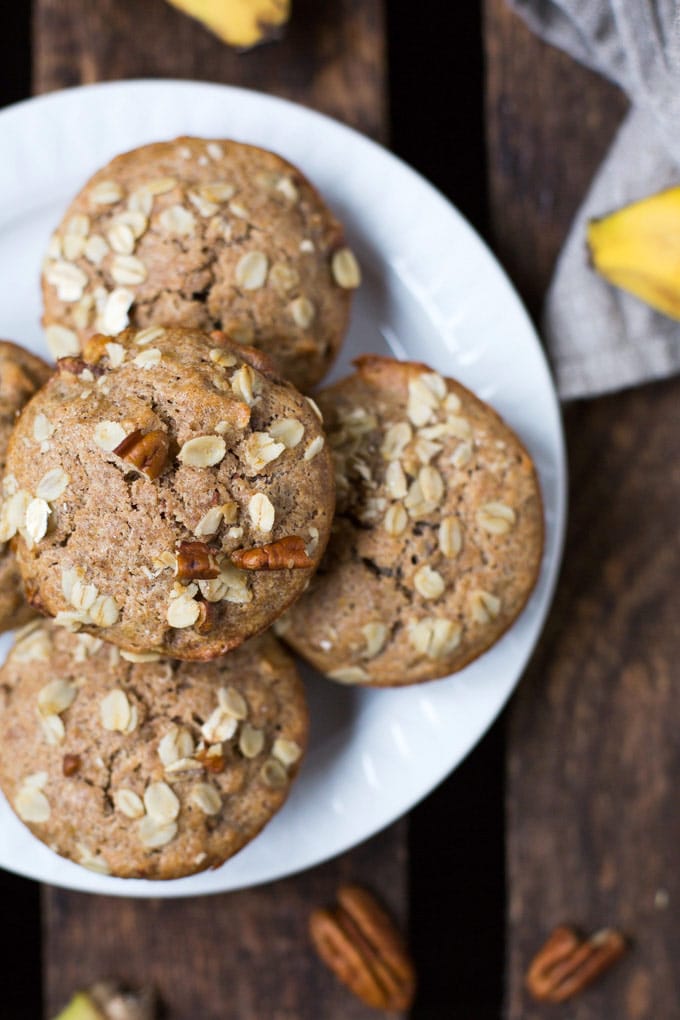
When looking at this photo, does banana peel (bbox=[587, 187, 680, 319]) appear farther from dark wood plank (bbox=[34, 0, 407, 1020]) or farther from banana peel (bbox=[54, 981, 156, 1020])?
banana peel (bbox=[54, 981, 156, 1020])

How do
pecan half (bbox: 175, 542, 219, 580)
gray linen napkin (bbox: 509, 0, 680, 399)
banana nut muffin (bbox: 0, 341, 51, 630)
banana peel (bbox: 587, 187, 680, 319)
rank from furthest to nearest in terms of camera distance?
gray linen napkin (bbox: 509, 0, 680, 399), banana peel (bbox: 587, 187, 680, 319), banana nut muffin (bbox: 0, 341, 51, 630), pecan half (bbox: 175, 542, 219, 580)

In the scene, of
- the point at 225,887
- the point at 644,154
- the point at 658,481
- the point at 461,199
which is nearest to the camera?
the point at 225,887

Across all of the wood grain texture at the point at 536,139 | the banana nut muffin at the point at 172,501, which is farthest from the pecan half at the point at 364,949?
the wood grain texture at the point at 536,139

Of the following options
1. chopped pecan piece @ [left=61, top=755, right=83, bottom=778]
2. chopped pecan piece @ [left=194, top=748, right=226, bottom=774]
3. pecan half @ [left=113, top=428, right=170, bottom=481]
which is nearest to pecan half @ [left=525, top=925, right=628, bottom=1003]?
chopped pecan piece @ [left=194, top=748, right=226, bottom=774]

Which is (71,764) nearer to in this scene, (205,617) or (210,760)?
(210,760)

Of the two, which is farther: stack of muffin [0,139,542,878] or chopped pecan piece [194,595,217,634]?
stack of muffin [0,139,542,878]

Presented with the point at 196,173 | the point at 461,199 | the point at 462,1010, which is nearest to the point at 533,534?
the point at 196,173

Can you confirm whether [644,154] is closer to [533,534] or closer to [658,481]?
[658,481]
